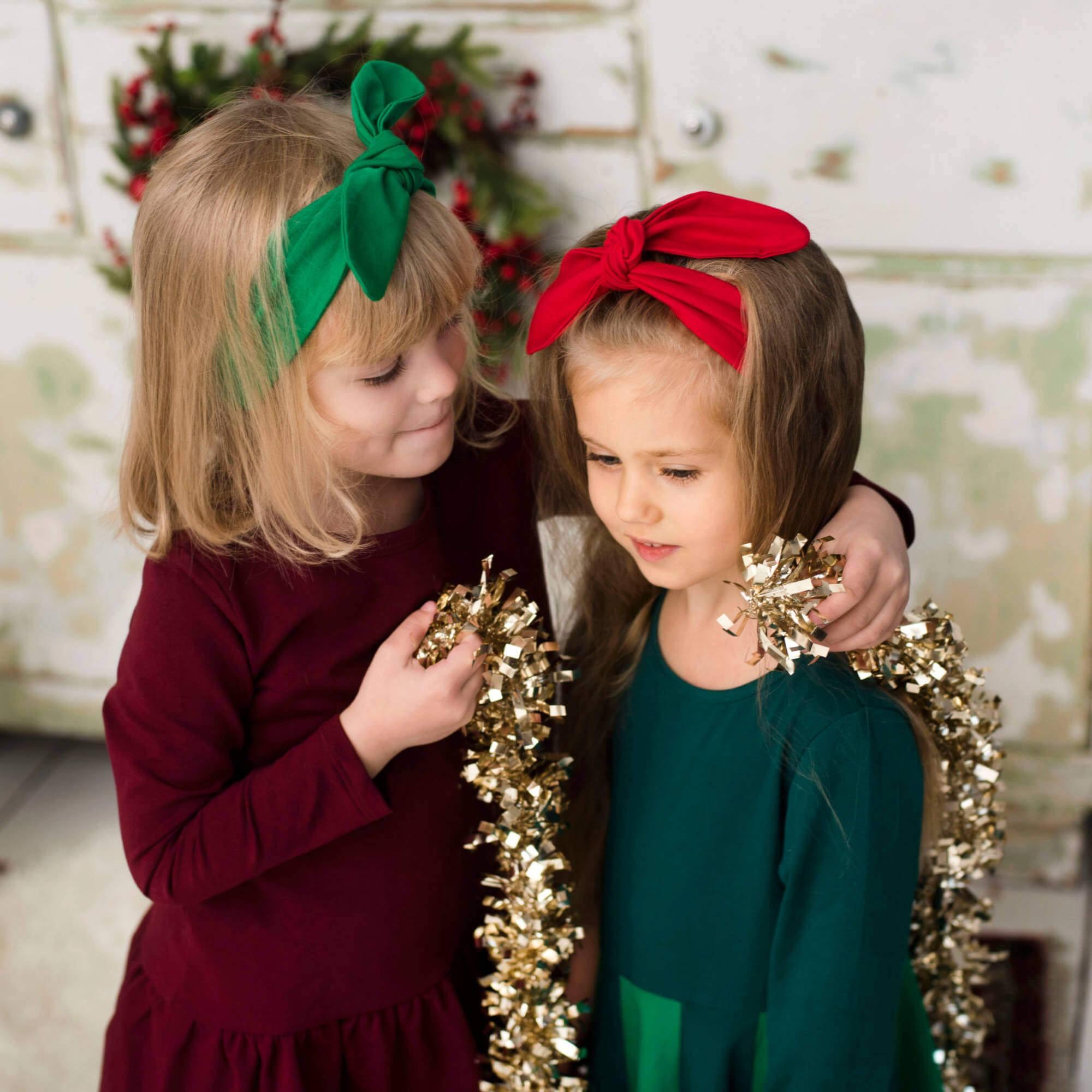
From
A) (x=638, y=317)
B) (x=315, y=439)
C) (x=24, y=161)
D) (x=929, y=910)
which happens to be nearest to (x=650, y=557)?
(x=638, y=317)

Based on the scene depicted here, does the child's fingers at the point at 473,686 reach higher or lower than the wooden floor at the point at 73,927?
higher

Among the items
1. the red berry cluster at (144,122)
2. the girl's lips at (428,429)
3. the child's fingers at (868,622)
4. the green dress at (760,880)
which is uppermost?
the red berry cluster at (144,122)

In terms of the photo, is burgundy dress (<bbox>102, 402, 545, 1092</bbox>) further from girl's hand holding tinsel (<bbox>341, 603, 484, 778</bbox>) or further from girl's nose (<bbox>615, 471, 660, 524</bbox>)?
girl's nose (<bbox>615, 471, 660, 524</bbox>)

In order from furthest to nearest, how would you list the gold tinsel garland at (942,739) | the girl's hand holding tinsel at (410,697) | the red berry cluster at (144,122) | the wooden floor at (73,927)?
the red berry cluster at (144,122) → the wooden floor at (73,927) → the girl's hand holding tinsel at (410,697) → the gold tinsel garland at (942,739)

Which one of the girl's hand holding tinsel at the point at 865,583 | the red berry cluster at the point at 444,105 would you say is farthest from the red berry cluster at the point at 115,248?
the girl's hand holding tinsel at the point at 865,583

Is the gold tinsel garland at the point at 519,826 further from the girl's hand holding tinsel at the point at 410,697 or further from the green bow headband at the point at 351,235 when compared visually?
the green bow headband at the point at 351,235

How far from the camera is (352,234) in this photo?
98cm

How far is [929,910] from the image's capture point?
4.29 ft

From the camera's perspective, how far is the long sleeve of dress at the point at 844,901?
3.42 ft

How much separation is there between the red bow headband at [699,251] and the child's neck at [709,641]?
0.29m

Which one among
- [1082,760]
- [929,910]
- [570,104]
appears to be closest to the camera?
[929,910]

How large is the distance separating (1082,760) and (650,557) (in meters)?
1.40

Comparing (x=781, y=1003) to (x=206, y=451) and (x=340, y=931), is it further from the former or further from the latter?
(x=206, y=451)

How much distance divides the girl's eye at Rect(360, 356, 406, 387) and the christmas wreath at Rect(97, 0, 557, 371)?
2.48 ft
